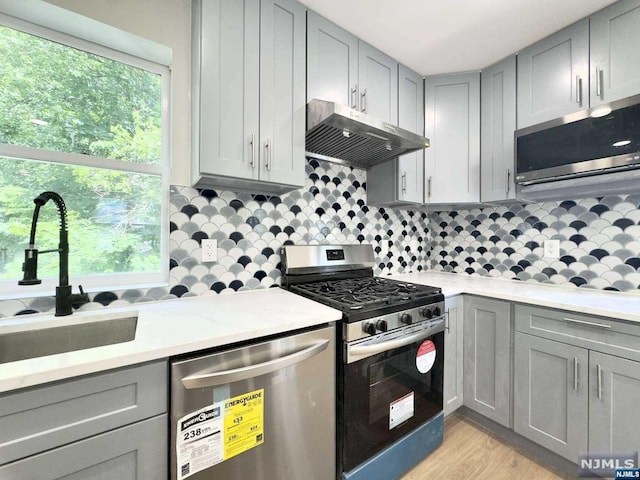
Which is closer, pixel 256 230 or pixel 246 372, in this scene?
pixel 246 372

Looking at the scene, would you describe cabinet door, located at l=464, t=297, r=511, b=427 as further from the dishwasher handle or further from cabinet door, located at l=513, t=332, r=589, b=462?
the dishwasher handle

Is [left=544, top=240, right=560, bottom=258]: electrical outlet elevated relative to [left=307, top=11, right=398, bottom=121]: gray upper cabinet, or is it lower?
lower

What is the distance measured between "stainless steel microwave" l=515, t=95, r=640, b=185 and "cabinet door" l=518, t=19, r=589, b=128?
18 centimetres

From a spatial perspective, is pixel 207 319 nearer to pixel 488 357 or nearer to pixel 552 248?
pixel 488 357

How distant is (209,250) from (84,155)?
730 mm

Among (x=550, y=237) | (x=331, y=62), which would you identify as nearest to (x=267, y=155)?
(x=331, y=62)

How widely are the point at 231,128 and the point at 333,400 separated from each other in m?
1.36

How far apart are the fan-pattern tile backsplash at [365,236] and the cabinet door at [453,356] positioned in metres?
0.67

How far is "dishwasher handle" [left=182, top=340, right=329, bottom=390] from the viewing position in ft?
2.79

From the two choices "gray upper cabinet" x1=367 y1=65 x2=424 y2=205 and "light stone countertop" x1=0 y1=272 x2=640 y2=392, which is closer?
"light stone countertop" x1=0 y1=272 x2=640 y2=392

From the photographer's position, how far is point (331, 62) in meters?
1.63

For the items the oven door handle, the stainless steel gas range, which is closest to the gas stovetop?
the stainless steel gas range

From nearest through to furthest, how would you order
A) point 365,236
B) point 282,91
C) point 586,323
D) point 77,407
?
point 77,407
point 586,323
point 282,91
point 365,236

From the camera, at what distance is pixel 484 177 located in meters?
2.03
